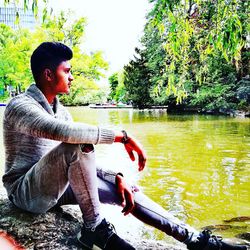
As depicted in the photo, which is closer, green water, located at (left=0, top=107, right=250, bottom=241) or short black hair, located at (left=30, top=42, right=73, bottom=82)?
short black hair, located at (left=30, top=42, right=73, bottom=82)

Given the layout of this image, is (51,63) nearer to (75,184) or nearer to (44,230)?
(75,184)

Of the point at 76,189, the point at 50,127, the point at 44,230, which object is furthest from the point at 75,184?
the point at 44,230

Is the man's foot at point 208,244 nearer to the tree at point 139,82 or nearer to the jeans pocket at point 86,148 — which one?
the jeans pocket at point 86,148

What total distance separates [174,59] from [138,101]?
3237 centimetres

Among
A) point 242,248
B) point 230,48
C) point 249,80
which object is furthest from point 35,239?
point 249,80

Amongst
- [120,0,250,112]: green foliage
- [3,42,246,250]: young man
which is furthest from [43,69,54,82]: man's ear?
[120,0,250,112]: green foliage

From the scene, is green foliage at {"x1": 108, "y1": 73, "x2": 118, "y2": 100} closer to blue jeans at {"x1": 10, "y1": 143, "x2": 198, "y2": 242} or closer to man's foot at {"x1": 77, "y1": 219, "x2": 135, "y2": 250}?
blue jeans at {"x1": 10, "y1": 143, "x2": 198, "y2": 242}

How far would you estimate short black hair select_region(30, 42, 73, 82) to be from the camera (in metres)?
2.09

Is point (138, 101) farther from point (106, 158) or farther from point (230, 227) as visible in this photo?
point (230, 227)

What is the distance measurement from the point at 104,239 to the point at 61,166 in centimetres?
43

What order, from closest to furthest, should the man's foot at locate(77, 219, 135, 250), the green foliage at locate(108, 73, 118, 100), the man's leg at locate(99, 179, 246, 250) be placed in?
1. the man's foot at locate(77, 219, 135, 250)
2. the man's leg at locate(99, 179, 246, 250)
3. the green foliage at locate(108, 73, 118, 100)

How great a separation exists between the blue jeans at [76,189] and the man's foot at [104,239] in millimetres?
39

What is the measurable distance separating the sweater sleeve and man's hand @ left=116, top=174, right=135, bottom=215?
0.31 meters

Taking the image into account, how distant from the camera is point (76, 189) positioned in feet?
6.25
